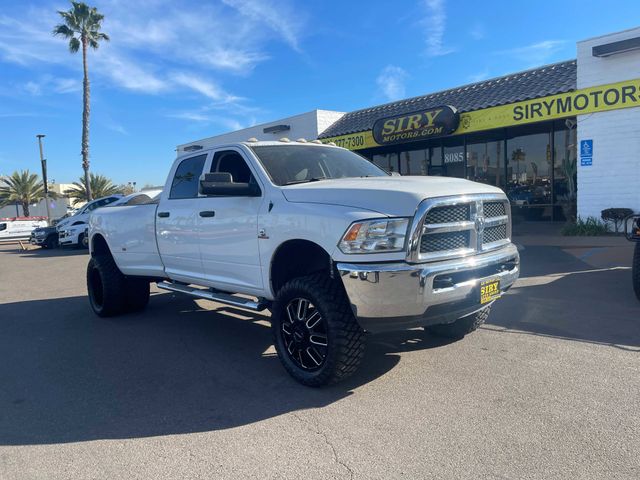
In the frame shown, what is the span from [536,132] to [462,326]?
42.0ft

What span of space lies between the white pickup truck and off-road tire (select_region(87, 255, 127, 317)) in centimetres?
151

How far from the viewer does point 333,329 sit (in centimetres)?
383

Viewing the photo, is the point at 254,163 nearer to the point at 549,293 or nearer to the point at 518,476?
the point at 518,476

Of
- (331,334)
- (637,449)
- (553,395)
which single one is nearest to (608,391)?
(553,395)

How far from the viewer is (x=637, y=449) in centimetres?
300

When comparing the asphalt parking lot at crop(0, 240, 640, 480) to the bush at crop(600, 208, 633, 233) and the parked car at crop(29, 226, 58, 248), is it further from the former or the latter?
the parked car at crop(29, 226, 58, 248)

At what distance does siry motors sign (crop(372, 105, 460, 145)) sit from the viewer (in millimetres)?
15680

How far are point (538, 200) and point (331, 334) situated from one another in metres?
14.3

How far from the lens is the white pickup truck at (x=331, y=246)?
144 inches

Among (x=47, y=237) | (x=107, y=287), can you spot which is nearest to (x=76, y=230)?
(x=47, y=237)

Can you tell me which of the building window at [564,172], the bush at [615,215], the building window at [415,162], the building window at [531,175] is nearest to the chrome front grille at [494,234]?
the bush at [615,215]

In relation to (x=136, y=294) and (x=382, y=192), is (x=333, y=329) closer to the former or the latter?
(x=382, y=192)

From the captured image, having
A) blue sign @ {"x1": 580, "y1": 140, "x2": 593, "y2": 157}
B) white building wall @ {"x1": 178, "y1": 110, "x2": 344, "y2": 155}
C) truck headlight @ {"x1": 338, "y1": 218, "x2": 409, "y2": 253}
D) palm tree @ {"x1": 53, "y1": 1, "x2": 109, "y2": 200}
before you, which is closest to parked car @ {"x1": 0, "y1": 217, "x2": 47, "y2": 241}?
palm tree @ {"x1": 53, "y1": 1, "x2": 109, "y2": 200}

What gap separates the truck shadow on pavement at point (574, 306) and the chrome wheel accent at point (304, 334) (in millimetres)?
2499
